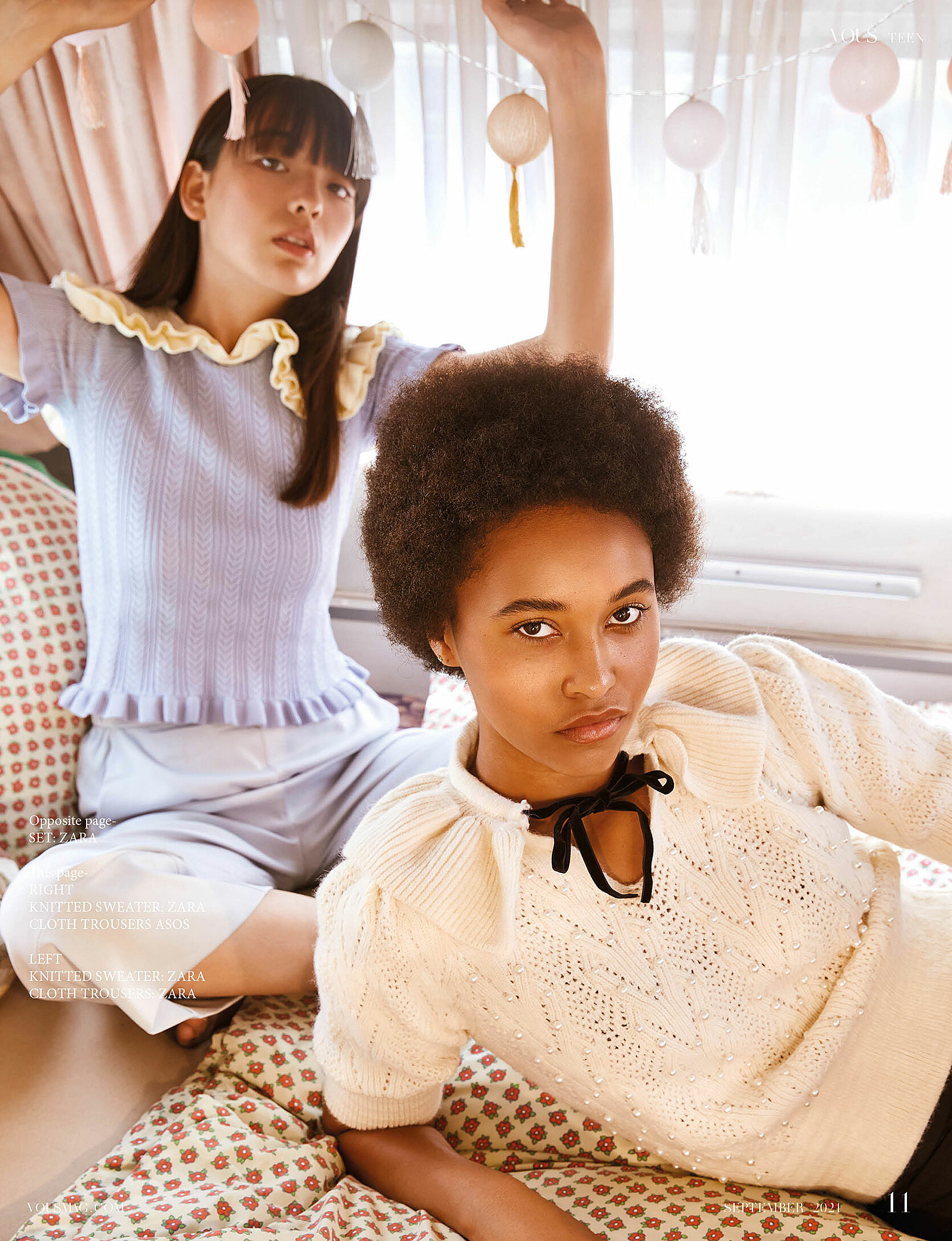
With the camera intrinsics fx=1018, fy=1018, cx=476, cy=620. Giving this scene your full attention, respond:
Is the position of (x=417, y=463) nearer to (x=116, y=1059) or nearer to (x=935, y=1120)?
(x=935, y=1120)

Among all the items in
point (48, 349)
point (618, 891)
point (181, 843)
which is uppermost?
point (48, 349)

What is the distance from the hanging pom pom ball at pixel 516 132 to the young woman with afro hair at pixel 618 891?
408mm

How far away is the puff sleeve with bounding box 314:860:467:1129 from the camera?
0.83 m

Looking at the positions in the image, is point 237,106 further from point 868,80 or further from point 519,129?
point 868,80

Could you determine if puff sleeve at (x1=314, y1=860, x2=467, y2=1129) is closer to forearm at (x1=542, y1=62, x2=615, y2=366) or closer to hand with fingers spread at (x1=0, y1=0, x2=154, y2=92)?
forearm at (x1=542, y1=62, x2=615, y2=366)

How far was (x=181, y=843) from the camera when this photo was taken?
1.27 metres

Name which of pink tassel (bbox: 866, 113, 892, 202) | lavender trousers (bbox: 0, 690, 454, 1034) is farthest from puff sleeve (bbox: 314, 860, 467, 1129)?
pink tassel (bbox: 866, 113, 892, 202)

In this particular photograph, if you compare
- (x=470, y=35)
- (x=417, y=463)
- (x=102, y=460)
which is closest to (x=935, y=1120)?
(x=417, y=463)

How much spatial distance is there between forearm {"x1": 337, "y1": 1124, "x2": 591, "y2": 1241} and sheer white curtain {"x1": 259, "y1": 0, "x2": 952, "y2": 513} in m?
0.97

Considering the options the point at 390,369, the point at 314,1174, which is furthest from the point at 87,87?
the point at 314,1174

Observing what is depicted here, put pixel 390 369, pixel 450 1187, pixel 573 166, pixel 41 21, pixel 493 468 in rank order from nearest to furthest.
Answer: pixel 493 468 → pixel 450 1187 → pixel 41 21 → pixel 573 166 → pixel 390 369

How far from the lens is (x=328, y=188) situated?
1316mm

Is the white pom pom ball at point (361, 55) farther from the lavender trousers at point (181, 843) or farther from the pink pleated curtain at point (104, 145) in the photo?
the lavender trousers at point (181, 843)

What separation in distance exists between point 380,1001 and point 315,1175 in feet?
0.80
